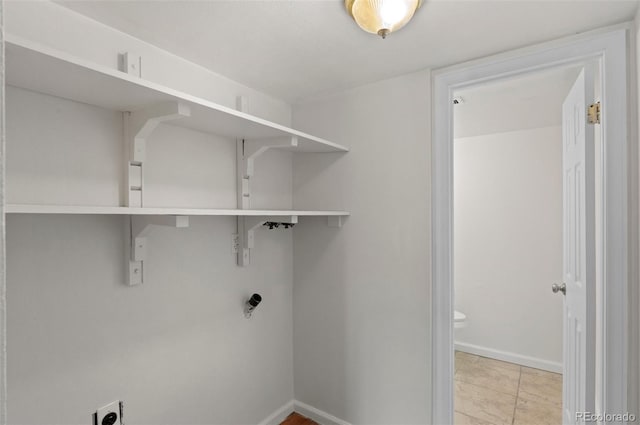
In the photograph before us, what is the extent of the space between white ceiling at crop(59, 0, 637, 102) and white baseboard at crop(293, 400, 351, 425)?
6.48 feet

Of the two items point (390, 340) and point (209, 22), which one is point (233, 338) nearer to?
point (390, 340)

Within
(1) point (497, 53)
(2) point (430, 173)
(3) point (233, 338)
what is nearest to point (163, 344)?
(3) point (233, 338)

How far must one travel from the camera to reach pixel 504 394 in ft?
8.02

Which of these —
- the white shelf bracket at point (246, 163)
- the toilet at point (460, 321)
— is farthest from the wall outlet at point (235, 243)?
the toilet at point (460, 321)

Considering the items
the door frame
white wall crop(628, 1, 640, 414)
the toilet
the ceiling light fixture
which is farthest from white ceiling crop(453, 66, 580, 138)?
the toilet

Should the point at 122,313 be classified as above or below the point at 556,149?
below

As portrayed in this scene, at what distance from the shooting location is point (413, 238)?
170 cm

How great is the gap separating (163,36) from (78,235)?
82 centimetres

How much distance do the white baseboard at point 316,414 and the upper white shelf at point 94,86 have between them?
170cm

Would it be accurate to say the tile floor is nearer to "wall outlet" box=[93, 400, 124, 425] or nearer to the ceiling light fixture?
"wall outlet" box=[93, 400, 124, 425]

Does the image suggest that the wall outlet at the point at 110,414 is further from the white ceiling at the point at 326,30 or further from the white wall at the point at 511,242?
the white wall at the point at 511,242

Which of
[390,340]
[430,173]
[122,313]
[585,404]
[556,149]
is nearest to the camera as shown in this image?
[122,313]

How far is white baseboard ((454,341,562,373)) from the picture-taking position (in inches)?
110

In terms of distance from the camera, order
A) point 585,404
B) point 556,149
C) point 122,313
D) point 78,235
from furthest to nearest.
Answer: point 556,149 → point 585,404 → point 122,313 → point 78,235
